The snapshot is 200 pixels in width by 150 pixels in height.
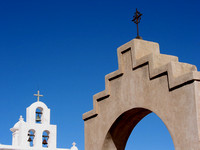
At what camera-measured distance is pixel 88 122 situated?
37.8 feet

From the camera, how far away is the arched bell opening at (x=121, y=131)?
34.3 ft

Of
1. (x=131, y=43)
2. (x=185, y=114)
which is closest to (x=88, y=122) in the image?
(x=131, y=43)

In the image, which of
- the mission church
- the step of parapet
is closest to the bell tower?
the mission church

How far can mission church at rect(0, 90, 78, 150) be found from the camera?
2389 cm

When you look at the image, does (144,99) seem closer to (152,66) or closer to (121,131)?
(152,66)

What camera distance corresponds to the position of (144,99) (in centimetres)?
961

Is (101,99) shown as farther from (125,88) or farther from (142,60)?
(142,60)

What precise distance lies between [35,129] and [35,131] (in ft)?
0.38

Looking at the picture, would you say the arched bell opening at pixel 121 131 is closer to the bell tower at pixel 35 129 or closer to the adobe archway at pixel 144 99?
the adobe archway at pixel 144 99

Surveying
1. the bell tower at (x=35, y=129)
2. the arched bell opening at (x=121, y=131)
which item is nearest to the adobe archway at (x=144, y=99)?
the arched bell opening at (x=121, y=131)

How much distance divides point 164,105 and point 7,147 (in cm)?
1642

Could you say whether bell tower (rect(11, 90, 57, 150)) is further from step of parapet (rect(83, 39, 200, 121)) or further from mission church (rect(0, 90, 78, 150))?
step of parapet (rect(83, 39, 200, 121))

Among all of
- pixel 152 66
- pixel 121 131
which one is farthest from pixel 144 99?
pixel 121 131

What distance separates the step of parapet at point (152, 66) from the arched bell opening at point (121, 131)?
30.4 inches
